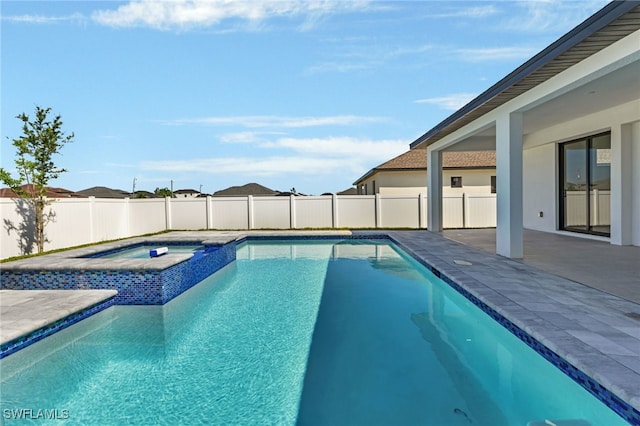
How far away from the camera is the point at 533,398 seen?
3041 millimetres

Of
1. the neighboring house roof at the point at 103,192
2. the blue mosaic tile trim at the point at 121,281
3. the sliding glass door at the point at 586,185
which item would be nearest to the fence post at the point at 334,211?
the sliding glass door at the point at 586,185

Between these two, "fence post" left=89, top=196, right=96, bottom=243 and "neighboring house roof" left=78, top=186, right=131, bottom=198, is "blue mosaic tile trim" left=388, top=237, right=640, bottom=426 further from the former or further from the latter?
"neighboring house roof" left=78, top=186, right=131, bottom=198

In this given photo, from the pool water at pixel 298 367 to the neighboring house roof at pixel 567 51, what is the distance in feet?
11.3

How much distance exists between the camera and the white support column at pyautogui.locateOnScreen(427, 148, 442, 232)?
1310cm

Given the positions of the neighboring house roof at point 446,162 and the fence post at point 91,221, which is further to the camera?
the neighboring house roof at point 446,162

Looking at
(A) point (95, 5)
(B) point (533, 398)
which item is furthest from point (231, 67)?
(B) point (533, 398)

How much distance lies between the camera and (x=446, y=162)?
19781 millimetres

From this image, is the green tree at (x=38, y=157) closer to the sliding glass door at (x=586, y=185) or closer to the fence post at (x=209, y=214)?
the fence post at (x=209, y=214)

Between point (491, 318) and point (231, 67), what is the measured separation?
1360 cm

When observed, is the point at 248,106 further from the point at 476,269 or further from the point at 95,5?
the point at 476,269

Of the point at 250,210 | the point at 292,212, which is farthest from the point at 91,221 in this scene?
the point at 292,212

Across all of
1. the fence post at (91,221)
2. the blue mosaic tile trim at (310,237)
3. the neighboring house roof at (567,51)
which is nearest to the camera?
the neighboring house roof at (567,51)

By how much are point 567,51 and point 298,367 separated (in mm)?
4960

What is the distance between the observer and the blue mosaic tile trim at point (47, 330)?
379 centimetres
